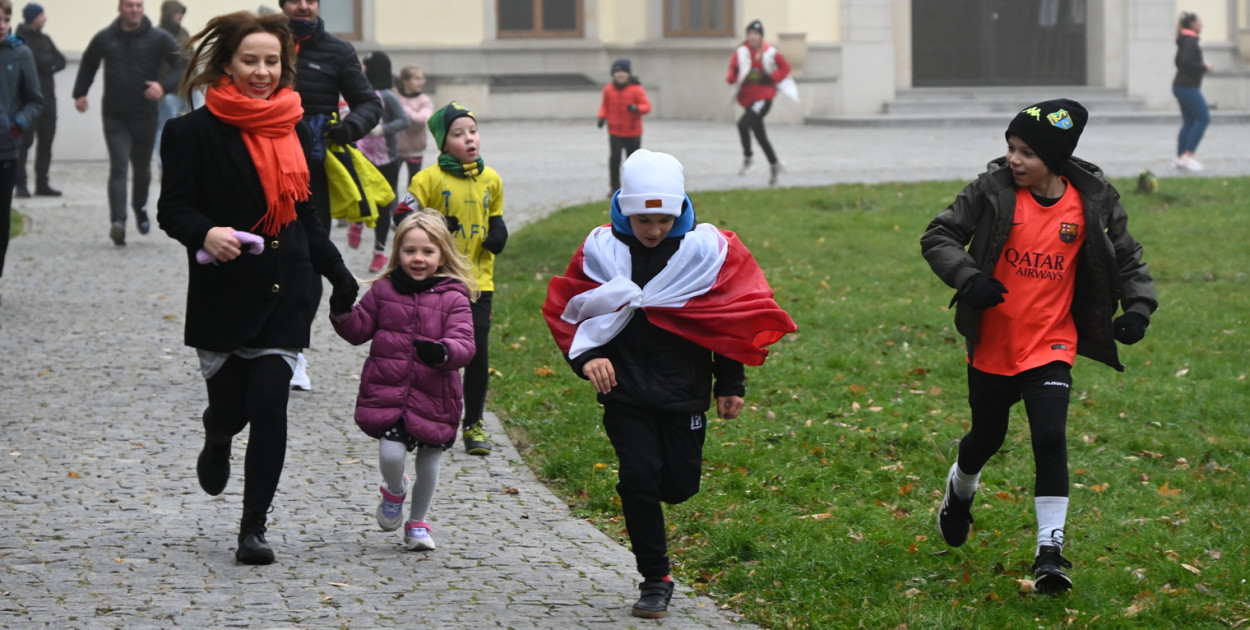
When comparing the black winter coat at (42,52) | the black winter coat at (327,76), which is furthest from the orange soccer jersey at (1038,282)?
the black winter coat at (42,52)

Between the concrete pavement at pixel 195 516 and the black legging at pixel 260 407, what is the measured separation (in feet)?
0.88

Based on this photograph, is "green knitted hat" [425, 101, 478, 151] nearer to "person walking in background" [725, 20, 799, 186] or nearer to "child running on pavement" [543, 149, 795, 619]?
"child running on pavement" [543, 149, 795, 619]

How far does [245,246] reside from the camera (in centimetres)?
543

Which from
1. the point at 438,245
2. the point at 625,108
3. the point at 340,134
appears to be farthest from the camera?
the point at 625,108

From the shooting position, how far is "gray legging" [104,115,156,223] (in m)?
13.5

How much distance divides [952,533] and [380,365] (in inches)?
84.1

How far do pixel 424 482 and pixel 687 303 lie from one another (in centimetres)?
136

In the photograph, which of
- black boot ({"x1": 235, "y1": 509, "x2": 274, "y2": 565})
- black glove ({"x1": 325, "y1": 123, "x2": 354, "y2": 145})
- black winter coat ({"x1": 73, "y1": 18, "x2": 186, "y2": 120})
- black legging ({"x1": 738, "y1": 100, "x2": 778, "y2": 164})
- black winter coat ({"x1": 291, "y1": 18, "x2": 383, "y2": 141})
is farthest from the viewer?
black legging ({"x1": 738, "y1": 100, "x2": 778, "y2": 164})

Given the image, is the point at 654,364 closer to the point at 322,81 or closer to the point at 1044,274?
the point at 1044,274

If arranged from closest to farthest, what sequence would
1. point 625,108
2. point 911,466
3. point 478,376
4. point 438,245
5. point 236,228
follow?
point 236,228 → point 438,245 → point 911,466 → point 478,376 → point 625,108

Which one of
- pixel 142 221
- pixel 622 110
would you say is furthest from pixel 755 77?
pixel 142 221

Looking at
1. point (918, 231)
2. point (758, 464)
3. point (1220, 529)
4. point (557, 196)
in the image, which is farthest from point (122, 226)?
point (1220, 529)

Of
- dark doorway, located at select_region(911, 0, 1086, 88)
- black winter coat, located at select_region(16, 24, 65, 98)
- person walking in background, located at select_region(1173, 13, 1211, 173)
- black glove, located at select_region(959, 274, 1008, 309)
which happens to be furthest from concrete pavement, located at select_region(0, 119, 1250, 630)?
dark doorway, located at select_region(911, 0, 1086, 88)

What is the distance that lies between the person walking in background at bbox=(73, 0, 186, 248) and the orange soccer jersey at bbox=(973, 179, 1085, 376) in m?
9.42
